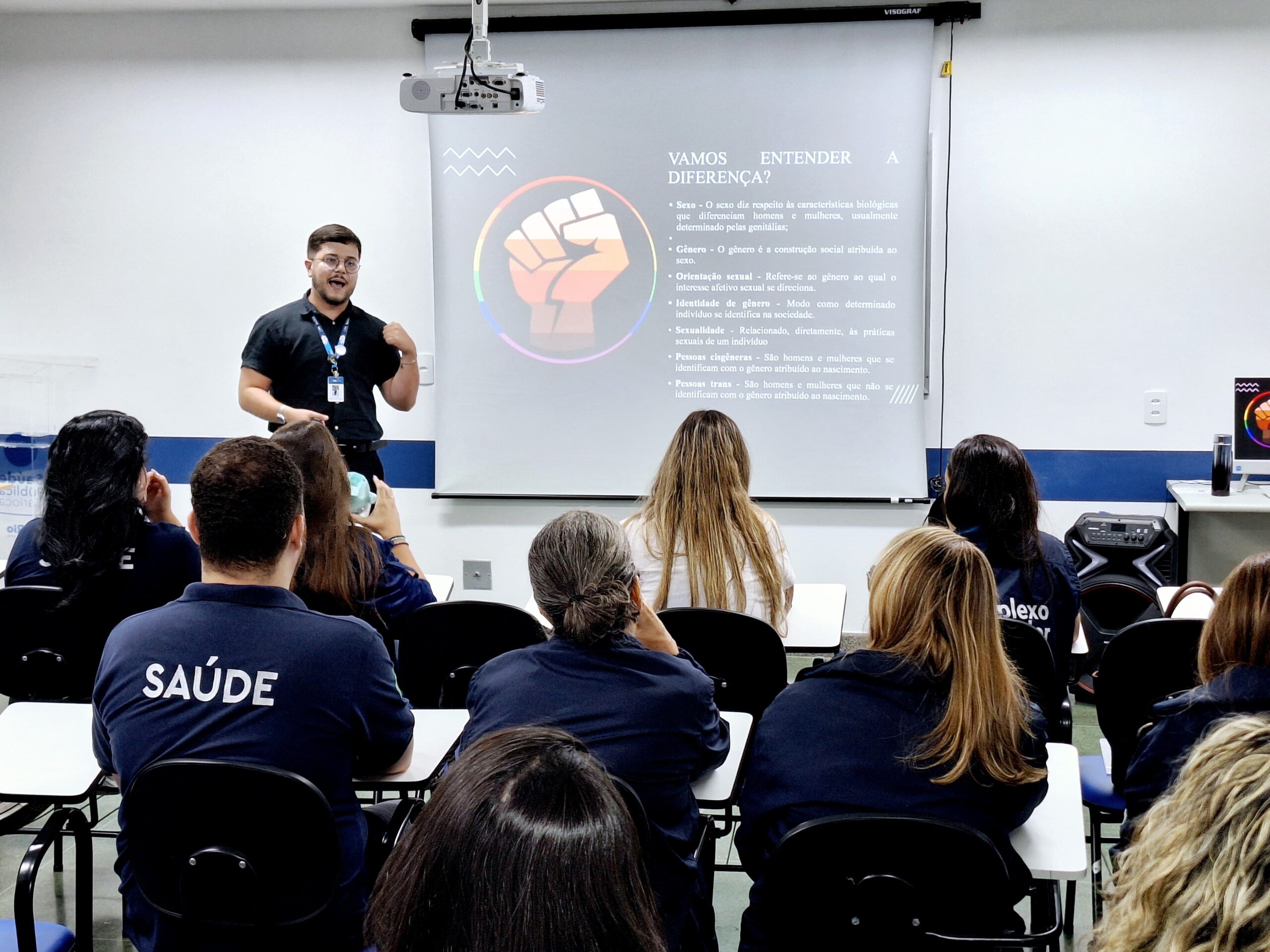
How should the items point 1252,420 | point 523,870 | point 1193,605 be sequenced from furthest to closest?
point 1252,420
point 1193,605
point 523,870

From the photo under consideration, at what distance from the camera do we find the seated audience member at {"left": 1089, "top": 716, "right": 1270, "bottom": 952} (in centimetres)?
78

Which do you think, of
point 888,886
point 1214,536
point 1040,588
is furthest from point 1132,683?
point 1214,536

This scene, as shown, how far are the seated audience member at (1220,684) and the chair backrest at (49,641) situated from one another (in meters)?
2.23

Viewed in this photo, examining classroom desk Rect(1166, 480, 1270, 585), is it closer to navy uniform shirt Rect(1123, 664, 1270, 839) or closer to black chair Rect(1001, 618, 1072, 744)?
black chair Rect(1001, 618, 1072, 744)

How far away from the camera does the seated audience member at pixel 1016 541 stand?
2.81 meters

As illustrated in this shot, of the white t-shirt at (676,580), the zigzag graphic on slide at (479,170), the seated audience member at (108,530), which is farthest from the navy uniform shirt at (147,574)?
the zigzag graphic on slide at (479,170)

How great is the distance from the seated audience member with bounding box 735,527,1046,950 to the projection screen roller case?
10.6 feet

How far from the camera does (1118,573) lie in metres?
4.53

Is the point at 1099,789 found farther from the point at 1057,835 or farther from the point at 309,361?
the point at 309,361

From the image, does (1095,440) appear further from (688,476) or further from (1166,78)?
(688,476)

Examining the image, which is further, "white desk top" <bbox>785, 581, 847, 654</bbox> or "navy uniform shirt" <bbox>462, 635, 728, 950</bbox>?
"white desk top" <bbox>785, 581, 847, 654</bbox>

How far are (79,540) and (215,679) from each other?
1039 millimetres

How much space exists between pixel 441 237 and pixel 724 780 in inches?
147

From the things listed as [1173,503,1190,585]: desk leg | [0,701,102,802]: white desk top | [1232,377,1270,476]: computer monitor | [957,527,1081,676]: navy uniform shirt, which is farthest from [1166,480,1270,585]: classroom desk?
[0,701,102,802]: white desk top
